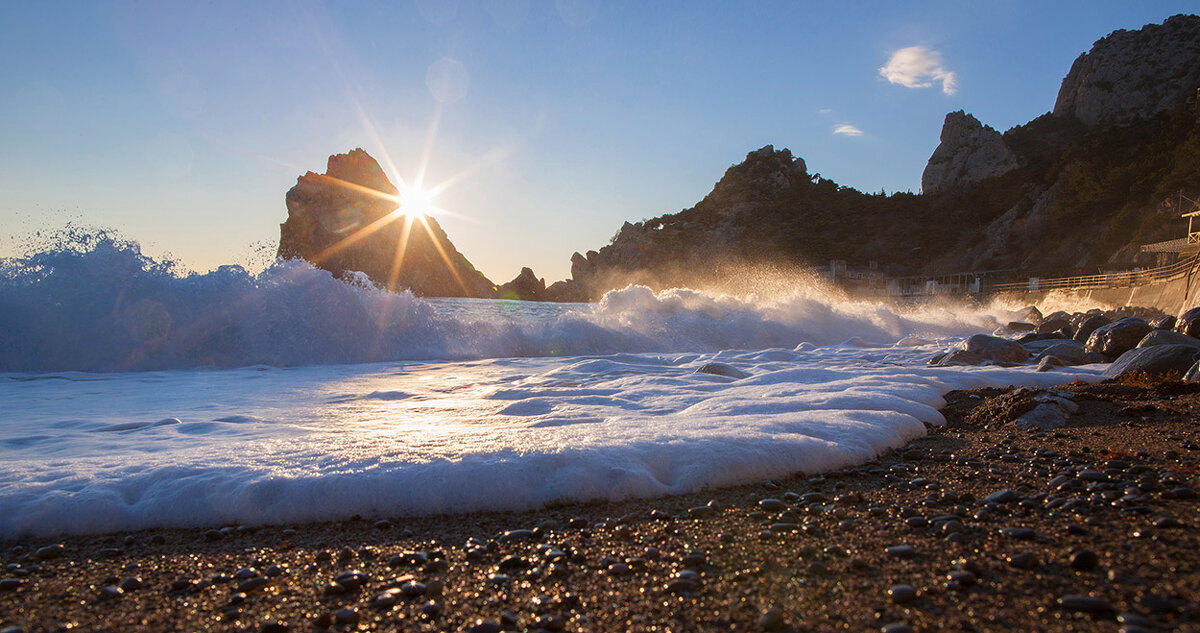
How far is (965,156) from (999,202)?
16.2m

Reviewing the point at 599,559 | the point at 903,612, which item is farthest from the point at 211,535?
the point at 903,612

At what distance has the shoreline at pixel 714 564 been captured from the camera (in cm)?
166

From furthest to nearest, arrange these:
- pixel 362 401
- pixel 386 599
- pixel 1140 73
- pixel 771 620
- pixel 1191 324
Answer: pixel 1140 73, pixel 1191 324, pixel 362 401, pixel 386 599, pixel 771 620

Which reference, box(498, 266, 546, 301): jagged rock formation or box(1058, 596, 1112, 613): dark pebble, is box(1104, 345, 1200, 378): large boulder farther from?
box(498, 266, 546, 301): jagged rock formation

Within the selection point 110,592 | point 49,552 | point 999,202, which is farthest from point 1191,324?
point 999,202

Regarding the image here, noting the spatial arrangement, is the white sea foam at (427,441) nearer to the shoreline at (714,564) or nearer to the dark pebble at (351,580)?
the shoreline at (714,564)

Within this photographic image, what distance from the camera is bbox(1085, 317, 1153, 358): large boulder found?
8.41 m

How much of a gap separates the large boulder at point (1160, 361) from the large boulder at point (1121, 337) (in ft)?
9.24

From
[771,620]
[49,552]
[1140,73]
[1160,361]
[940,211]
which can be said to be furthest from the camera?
[1140,73]

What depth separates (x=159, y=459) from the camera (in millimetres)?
3523

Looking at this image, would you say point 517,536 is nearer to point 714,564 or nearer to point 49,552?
point 714,564

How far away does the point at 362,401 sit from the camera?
6.52 m

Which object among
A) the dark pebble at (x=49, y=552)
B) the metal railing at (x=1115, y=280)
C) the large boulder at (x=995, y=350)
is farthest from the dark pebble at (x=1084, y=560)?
the metal railing at (x=1115, y=280)

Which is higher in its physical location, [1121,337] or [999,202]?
[999,202]
